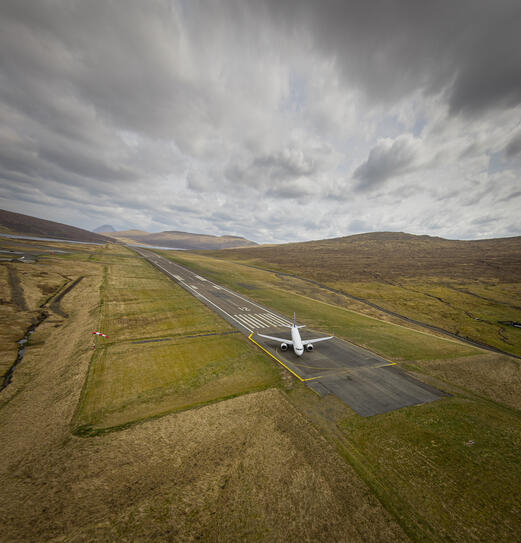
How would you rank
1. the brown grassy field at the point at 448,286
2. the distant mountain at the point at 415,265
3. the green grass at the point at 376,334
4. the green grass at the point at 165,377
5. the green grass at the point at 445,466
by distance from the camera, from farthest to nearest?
the distant mountain at the point at 415,265, the brown grassy field at the point at 448,286, the green grass at the point at 376,334, the green grass at the point at 165,377, the green grass at the point at 445,466

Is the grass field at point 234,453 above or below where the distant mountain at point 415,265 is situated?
below

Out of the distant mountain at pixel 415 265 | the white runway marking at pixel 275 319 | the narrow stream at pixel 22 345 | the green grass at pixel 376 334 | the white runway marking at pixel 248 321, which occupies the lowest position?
the narrow stream at pixel 22 345

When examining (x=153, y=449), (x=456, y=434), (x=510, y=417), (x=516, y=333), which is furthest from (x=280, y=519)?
(x=516, y=333)

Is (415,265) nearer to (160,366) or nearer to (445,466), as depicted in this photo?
(445,466)

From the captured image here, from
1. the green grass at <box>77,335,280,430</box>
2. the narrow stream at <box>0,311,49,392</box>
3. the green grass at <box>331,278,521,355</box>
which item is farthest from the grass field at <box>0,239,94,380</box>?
the green grass at <box>331,278,521,355</box>

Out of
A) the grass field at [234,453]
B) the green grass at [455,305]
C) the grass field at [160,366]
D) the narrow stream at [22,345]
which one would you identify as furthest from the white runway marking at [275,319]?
the green grass at [455,305]

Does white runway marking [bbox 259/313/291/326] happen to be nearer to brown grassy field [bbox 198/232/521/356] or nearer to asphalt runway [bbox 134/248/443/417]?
asphalt runway [bbox 134/248/443/417]

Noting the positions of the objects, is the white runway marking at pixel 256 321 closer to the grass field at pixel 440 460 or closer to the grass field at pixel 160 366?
the grass field at pixel 160 366
